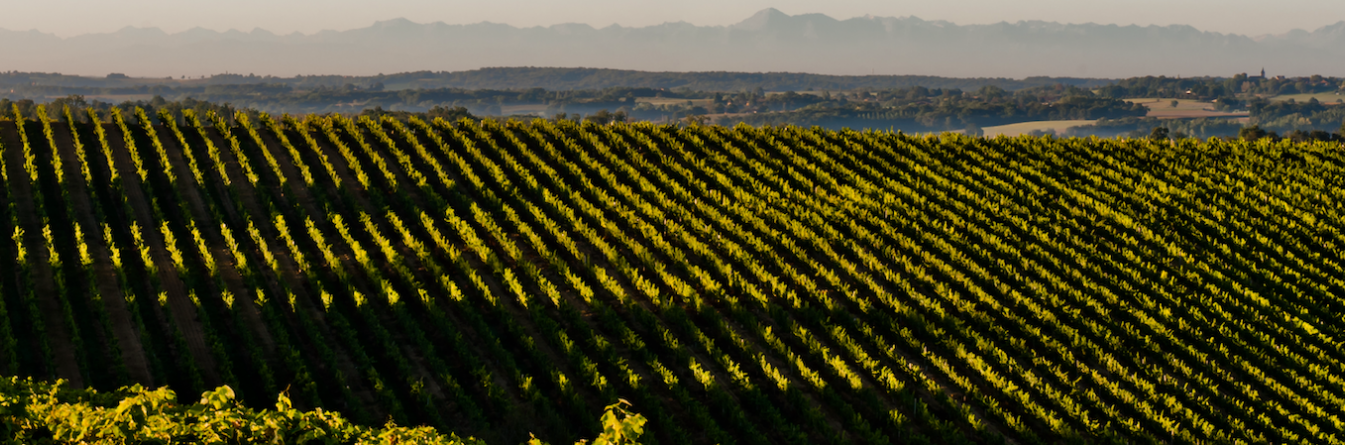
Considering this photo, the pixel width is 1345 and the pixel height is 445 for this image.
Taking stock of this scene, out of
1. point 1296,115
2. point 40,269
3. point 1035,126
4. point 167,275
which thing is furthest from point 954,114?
point 40,269

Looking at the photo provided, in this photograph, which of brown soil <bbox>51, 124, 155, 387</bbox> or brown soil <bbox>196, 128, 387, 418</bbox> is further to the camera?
brown soil <bbox>51, 124, 155, 387</bbox>

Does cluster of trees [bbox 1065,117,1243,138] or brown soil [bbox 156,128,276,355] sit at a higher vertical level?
brown soil [bbox 156,128,276,355]

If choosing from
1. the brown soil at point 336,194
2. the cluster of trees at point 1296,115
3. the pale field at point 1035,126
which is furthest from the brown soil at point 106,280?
the cluster of trees at point 1296,115

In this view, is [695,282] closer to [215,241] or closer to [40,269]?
[215,241]

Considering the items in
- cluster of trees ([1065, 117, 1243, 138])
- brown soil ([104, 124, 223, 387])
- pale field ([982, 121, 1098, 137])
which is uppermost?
brown soil ([104, 124, 223, 387])

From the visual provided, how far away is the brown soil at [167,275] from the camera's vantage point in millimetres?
16875

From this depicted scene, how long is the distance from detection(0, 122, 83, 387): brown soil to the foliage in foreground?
9.97 meters

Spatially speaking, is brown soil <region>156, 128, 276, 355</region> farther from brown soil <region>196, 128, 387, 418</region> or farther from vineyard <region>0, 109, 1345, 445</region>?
brown soil <region>196, 128, 387, 418</region>

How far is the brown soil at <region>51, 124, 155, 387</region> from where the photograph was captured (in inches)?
651

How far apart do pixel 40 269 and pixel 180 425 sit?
1794 cm

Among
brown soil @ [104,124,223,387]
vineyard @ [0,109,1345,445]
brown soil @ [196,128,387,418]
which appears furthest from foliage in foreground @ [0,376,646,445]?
brown soil @ [104,124,223,387]

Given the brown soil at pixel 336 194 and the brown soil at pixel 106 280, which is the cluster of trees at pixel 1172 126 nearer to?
the brown soil at pixel 336 194

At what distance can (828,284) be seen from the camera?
2194cm

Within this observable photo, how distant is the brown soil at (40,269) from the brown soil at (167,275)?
1917 mm
